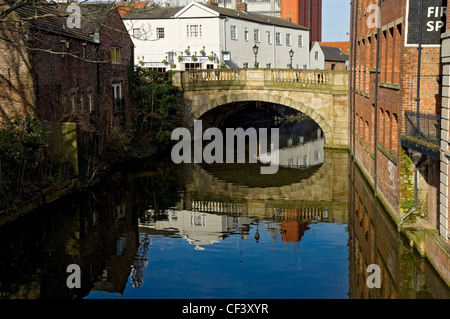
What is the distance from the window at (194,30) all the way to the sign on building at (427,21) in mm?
36405

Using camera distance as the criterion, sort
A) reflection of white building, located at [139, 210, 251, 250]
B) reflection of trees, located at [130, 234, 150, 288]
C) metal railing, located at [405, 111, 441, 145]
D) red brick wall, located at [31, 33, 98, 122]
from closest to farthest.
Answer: reflection of trees, located at [130, 234, 150, 288], metal railing, located at [405, 111, 441, 145], reflection of white building, located at [139, 210, 251, 250], red brick wall, located at [31, 33, 98, 122]

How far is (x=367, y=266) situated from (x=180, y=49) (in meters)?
39.6

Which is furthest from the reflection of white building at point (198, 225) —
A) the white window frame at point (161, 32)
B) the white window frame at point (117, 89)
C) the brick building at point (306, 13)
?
the brick building at point (306, 13)

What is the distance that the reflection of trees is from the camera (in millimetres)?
13413

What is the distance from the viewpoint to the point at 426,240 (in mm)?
14016

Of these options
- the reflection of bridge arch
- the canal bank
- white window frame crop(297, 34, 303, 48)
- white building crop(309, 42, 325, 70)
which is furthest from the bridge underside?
white building crop(309, 42, 325, 70)

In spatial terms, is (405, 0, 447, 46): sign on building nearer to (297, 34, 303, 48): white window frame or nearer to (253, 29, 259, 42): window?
(253, 29, 259, 42): window

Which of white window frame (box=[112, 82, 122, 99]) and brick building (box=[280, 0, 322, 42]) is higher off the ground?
brick building (box=[280, 0, 322, 42])

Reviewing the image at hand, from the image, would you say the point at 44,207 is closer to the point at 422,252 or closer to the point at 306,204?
the point at 306,204

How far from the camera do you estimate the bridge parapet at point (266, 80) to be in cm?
3538

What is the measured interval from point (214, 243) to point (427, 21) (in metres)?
8.21

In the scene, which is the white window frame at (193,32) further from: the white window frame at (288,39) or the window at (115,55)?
the window at (115,55)

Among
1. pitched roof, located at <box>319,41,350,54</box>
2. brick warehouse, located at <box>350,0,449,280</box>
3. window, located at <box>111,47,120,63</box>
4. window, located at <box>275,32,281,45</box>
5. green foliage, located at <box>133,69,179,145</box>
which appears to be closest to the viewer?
brick warehouse, located at <box>350,0,449,280</box>

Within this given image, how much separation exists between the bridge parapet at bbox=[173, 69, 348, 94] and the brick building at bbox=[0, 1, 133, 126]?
5.90 m
